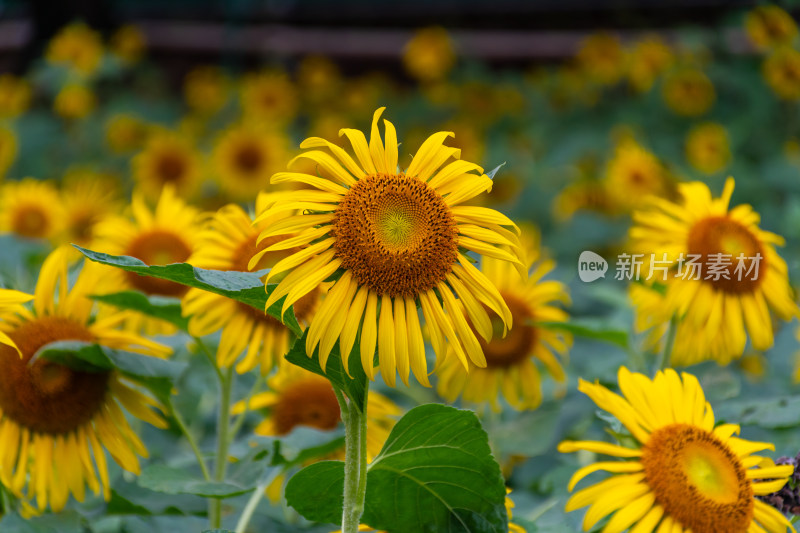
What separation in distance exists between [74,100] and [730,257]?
315 cm

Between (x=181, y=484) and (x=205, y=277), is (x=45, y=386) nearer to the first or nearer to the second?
(x=181, y=484)

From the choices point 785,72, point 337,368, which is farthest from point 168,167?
point 337,368

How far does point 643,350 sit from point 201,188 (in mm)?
2072

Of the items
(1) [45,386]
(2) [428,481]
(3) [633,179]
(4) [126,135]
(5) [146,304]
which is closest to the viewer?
(2) [428,481]

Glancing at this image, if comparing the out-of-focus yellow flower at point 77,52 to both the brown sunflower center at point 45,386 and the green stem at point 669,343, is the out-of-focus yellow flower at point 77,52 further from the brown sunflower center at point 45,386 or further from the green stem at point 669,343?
the green stem at point 669,343

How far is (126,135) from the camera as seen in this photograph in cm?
380

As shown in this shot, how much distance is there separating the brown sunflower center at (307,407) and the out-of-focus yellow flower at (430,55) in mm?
2935

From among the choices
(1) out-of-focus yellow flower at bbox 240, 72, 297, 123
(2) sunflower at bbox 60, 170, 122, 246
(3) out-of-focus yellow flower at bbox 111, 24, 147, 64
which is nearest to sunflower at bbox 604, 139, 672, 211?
(1) out-of-focus yellow flower at bbox 240, 72, 297, 123

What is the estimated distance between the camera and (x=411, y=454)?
926mm

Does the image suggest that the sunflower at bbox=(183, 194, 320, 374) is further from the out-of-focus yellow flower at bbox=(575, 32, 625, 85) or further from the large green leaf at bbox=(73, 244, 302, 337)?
the out-of-focus yellow flower at bbox=(575, 32, 625, 85)

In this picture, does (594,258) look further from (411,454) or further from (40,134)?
(40,134)

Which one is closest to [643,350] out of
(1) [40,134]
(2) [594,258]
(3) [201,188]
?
(2) [594,258]

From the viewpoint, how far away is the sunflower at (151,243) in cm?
139

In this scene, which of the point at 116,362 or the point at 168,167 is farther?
the point at 168,167
